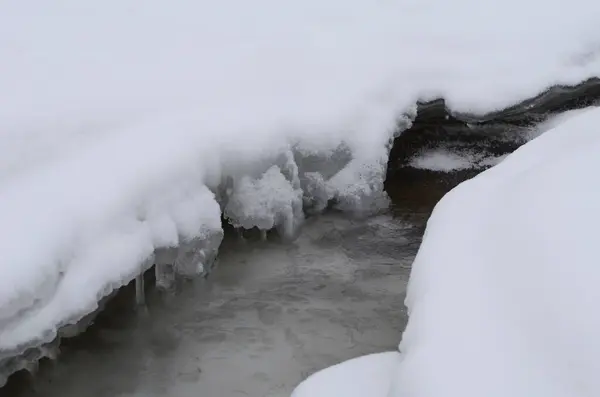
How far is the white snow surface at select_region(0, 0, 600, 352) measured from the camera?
329 centimetres

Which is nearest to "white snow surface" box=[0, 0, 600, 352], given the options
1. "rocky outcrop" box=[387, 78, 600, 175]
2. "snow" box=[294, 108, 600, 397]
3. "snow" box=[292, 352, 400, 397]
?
"rocky outcrop" box=[387, 78, 600, 175]

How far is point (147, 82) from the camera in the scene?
15.9 ft

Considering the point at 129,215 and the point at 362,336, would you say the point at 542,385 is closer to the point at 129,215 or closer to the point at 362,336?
the point at 362,336

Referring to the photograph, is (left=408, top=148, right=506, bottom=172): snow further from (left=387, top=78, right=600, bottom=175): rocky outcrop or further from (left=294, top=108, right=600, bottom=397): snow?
(left=294, top=108, right=600, bottom=397): snow

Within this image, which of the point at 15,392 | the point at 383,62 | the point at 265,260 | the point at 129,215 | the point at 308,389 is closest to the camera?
the point at 308,389

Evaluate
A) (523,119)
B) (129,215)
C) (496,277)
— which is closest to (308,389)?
(496,277)

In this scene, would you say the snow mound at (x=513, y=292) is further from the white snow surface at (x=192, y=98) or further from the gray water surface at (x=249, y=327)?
the white snow surface at (x=192, y=98)

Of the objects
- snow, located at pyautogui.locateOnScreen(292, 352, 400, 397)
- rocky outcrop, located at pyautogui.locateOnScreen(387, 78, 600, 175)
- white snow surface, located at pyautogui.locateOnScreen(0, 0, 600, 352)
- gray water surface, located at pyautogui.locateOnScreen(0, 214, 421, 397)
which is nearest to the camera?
snow, located at pyautogui.locateOnScreen(292, 352, 400, 397)

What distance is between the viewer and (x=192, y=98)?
185 inches

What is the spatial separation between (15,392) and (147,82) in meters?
2.28

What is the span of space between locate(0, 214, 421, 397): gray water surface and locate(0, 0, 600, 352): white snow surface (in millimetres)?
400

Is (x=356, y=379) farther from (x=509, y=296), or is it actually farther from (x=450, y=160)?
(x=450, y=160)

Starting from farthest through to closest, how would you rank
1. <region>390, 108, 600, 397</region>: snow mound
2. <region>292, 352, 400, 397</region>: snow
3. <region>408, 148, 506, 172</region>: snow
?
<region>408, 148, 506, 172</region>: snow
<region>292, 352, 400, 397</region>: snow
<region>390, 108, 600, 397</region>: snow mound

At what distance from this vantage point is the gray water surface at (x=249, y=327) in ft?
11.3
